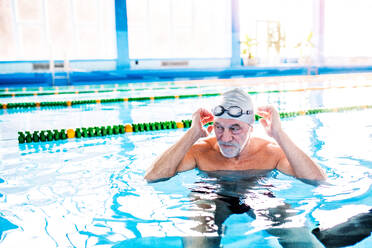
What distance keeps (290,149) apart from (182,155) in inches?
28.6

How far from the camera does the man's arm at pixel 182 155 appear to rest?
2.64 m

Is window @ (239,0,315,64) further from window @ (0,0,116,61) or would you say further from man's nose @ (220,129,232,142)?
man's nose @ (220,129,232,142)

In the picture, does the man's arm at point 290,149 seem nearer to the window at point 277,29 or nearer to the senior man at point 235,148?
the senior man at point 235,148

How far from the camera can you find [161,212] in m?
2.45

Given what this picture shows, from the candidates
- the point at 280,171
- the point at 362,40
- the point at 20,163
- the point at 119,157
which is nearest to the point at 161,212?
the point at 280,171

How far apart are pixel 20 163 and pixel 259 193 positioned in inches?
93.4

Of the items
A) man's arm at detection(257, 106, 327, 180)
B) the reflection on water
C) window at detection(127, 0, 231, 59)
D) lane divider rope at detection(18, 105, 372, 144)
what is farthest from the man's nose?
window at detection(127, 0, 231, 59)

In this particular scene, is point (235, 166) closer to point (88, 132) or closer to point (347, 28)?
point (88, 132)

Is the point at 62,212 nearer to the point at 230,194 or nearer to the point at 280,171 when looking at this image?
the point at 230,194

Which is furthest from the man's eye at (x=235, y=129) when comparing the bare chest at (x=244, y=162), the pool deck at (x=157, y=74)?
the pool deck at (x=157, y=74)

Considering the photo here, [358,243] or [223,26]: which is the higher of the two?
[223,26]

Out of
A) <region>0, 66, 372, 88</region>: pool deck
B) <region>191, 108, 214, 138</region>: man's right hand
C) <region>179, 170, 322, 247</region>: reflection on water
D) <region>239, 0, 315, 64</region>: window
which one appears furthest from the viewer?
<region>239, 0, 315, 64</region>: window

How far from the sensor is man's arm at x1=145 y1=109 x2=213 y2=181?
2639 millimetres

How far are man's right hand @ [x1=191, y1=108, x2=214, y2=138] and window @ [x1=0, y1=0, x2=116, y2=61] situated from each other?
13.1 meters
